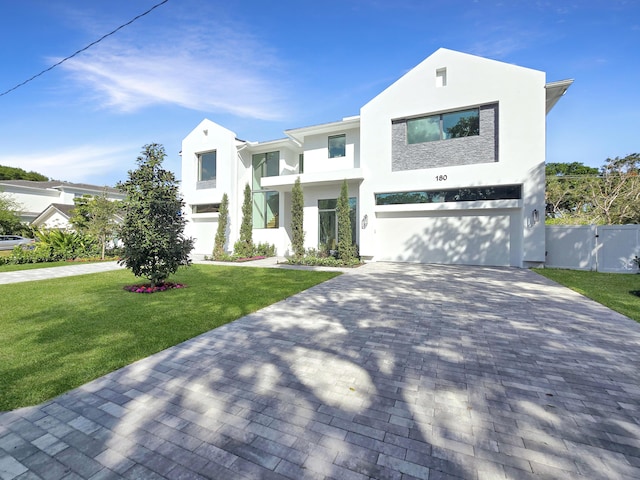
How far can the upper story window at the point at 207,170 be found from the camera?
18469 millimetres

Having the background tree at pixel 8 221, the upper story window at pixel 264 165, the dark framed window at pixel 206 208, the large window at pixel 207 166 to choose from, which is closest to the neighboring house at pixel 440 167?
the upper story window at pixel 264 165

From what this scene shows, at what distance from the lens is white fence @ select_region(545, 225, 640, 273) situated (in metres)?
10.8

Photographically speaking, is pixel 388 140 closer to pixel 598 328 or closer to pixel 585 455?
pixel 598 328

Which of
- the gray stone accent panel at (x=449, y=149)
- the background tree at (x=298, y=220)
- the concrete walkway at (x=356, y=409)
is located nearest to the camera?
the concrete walkway at (x=356, y=409)

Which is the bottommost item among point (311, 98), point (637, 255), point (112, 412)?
point (112, 412)

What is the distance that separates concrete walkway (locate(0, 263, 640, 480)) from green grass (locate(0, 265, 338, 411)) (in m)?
0.39

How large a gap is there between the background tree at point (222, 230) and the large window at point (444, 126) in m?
10.8

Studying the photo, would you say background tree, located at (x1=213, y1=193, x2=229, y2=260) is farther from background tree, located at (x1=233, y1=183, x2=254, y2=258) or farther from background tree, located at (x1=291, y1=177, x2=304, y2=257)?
background tree, located at (x1=291, y1=177, x2=304, y2=257)

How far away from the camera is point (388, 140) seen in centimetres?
1378

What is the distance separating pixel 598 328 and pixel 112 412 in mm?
7050

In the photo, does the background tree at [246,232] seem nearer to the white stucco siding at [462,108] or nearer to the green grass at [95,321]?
the green grass at [95,321]

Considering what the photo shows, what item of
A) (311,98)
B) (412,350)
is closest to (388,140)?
(311,98)

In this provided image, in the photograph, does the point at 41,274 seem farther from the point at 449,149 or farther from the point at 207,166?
the point at 449,149

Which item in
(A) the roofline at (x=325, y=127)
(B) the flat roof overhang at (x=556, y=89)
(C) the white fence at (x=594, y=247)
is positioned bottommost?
(C) the white fence at (x=594, y=247)
